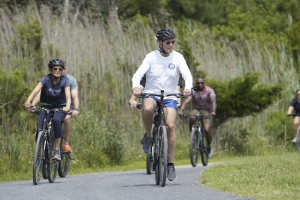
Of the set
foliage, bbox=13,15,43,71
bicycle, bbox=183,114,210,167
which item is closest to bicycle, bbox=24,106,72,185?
bicycle, bbox=183,114,210,167

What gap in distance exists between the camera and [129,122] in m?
20.5

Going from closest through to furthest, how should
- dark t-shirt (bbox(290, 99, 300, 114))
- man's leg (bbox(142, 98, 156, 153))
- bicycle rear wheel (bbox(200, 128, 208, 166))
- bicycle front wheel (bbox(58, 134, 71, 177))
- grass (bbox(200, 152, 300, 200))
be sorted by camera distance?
grass (bbox(200, 152, 300, 200)) → man's leg (bbox(142, 98, 156, 153)) → bicycle front wheel (bbox(58, 134, 71, 177)) → bicycle rear wheel (bbox(200, 128, 208, 166)) → dark t-shirt (bbox(290, 99, 300, 114))

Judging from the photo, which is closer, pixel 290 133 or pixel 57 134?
pixel 57 134

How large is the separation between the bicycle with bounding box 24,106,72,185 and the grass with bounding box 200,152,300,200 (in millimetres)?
2382

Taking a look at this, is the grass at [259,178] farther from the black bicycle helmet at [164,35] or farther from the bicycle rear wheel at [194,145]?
the bicycle rear wheel at [194,145]

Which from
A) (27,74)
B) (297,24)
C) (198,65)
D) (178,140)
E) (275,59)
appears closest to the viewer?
(27,74)

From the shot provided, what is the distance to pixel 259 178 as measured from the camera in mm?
11664

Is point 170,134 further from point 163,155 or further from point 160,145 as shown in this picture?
point 163,155

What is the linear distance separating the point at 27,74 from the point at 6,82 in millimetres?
1695

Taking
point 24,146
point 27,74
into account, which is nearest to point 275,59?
point 27,74

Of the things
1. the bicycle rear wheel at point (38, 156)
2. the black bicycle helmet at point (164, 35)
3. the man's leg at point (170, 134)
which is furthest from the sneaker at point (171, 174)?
the bicycle rear wheel at point (38, 156)

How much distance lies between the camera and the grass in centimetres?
995

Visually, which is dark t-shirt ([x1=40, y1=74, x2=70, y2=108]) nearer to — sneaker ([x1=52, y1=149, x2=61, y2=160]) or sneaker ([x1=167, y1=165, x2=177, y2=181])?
sneaker ([x1=52, y1=149, x2=61, y2=160])

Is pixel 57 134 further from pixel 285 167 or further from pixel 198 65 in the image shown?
pixel 198 65
